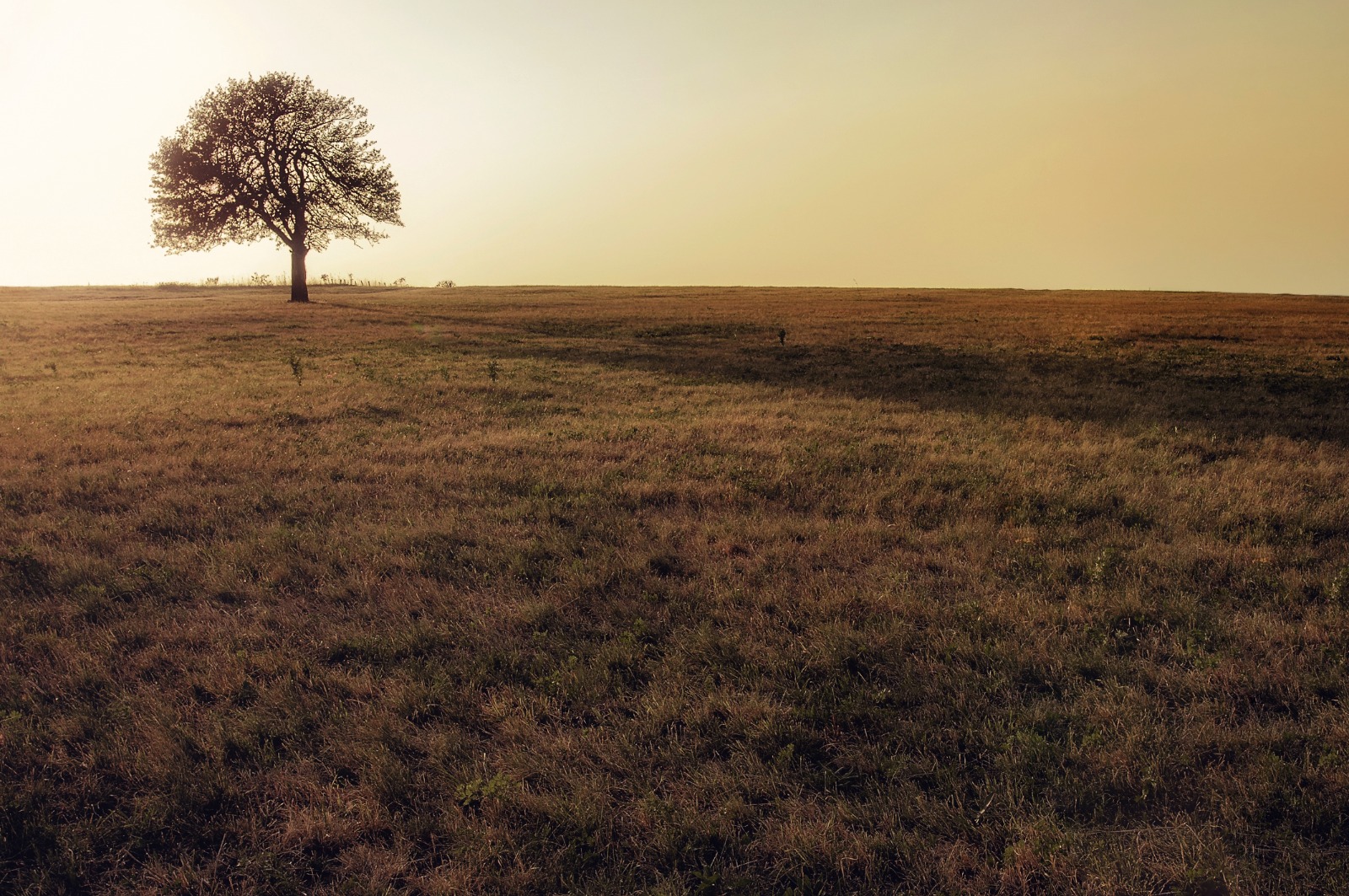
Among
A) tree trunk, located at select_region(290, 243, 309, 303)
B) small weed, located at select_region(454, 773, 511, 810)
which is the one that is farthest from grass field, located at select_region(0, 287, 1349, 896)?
tree trunk, located at select_region(290, 243, 309, 303)

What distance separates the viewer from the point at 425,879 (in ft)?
11.2

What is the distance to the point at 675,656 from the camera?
5250 millimetres

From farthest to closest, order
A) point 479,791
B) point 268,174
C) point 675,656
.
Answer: point 268,174, point 675,656, point 479,791

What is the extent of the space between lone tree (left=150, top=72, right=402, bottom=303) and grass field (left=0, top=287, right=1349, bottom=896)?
3898 centimetres

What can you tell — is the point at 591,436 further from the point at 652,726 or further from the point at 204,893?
the point at 204,893

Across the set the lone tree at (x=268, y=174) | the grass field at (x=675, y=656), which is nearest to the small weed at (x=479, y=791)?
the grass field at (x=675, y=656)

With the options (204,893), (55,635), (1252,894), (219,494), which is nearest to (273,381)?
(219,494)

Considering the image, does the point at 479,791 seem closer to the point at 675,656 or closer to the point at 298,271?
the point at 675,656

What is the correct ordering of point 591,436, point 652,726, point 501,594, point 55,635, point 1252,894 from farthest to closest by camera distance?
point 591,436 → point 501,594 → point 55,635 → point 652,726 → point 1252,894

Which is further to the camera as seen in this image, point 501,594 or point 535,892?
point 501,594

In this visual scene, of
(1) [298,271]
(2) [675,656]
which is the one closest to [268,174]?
(1) [298,271]

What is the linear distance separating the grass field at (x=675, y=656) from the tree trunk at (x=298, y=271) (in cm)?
3848

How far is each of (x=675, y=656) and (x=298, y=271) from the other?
51918 millimetres

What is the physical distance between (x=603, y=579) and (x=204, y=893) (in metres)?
3.64
